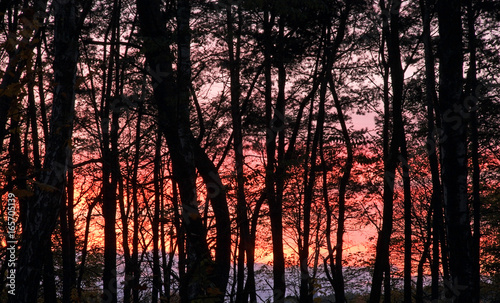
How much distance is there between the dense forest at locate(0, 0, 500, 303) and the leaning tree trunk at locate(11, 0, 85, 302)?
2 cm

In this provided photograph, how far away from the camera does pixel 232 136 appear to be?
48.0 ft

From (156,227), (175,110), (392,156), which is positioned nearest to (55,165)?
(156,227)

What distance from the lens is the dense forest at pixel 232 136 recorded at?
495cm

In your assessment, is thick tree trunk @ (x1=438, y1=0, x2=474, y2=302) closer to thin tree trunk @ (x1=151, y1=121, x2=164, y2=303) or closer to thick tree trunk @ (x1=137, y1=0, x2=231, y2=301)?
thick tree trunk @ (x1=137, y1=0, x2=231, y2=301)

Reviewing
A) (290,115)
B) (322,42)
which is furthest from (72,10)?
(290,115)

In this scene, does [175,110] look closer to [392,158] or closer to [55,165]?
[55,165]

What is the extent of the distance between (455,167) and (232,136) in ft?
33.2

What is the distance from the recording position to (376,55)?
16562 mm

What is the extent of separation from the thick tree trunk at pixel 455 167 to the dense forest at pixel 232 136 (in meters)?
0.02

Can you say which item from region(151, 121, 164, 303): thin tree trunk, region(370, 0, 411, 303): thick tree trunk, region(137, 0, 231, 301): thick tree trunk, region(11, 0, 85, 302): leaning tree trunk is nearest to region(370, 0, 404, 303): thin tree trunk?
region(370, 0, 411, 303): thick tree trunk

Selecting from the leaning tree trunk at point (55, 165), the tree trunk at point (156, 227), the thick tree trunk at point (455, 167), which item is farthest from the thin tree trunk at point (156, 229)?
the thick tree trunk at point (455, 167)

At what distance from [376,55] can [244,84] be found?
5896mm

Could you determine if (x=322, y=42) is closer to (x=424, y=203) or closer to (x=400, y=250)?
(x=424, y=203)

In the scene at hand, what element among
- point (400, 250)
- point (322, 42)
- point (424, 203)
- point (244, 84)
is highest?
point (322, 42)
